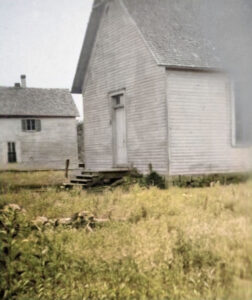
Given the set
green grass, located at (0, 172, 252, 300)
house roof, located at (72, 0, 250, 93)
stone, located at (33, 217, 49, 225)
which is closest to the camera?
green grass, located at (0, 172, 252, 300)

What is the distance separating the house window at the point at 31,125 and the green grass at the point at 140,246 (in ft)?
0.80

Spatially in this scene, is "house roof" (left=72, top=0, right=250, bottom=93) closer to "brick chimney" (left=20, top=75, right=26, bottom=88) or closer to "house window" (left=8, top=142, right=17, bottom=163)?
"brick chimney" (left=20, top=75, right=26, bottom=88)

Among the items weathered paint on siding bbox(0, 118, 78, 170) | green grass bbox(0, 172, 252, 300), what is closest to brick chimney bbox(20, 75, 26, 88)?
weathered paint on siding bbox(0, 118, 78, 170)

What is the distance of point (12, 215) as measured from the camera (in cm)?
192

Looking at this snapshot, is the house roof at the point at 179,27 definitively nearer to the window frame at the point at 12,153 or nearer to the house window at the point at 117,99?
the house window at the point at 117,99

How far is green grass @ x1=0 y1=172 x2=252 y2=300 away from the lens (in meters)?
1.74

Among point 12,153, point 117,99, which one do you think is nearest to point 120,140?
point 117,99

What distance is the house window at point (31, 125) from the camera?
75.9 inches

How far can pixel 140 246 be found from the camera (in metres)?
1.86

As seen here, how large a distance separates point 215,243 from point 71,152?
0.87 metres

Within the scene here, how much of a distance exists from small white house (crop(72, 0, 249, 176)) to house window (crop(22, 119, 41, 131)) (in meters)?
0.25

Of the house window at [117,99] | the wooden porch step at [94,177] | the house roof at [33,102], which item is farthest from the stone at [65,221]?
the house window at [117,99]

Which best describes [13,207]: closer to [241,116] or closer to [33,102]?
[33,102]

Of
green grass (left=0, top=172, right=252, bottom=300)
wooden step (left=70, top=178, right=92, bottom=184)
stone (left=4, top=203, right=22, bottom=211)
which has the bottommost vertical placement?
green grass (left=0, top=172, right=252, bottom=300)
